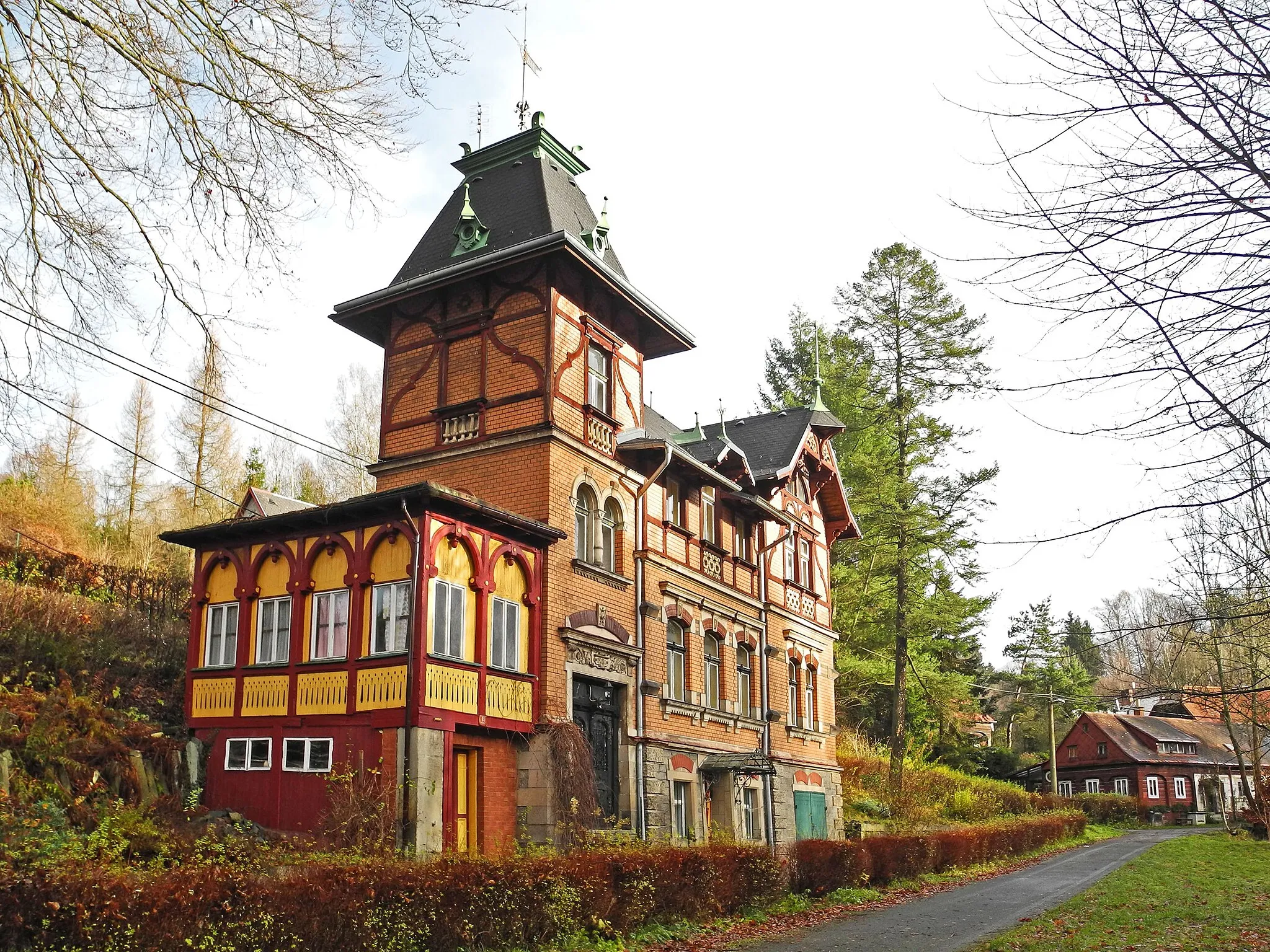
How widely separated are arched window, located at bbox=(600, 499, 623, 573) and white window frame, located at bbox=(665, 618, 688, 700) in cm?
233

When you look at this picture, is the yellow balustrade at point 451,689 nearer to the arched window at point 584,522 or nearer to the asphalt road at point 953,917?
the arched window at point 584,522

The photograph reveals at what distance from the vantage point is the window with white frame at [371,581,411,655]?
18.1 m

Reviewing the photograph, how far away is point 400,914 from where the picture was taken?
37.1 feet

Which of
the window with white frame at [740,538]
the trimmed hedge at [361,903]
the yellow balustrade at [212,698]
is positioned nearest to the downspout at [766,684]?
the window with white frame at [740,538]

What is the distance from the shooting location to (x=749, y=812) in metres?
26.9

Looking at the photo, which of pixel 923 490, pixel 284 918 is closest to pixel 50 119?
pixel 284 918

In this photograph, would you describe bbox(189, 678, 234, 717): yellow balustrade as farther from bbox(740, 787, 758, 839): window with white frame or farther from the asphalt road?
bbox(740, 787, 758, 839): window with white frame

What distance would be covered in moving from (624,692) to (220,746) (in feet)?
24.8

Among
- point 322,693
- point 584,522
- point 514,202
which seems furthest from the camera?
point 514,202

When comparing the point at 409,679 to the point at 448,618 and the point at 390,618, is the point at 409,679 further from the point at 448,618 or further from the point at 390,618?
the point at 448,618

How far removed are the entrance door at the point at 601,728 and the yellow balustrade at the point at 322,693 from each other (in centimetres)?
454

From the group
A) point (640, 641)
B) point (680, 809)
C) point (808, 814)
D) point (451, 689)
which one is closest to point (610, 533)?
point (640, 641)

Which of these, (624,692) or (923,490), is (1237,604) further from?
(923,490)

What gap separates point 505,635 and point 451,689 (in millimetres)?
1872
